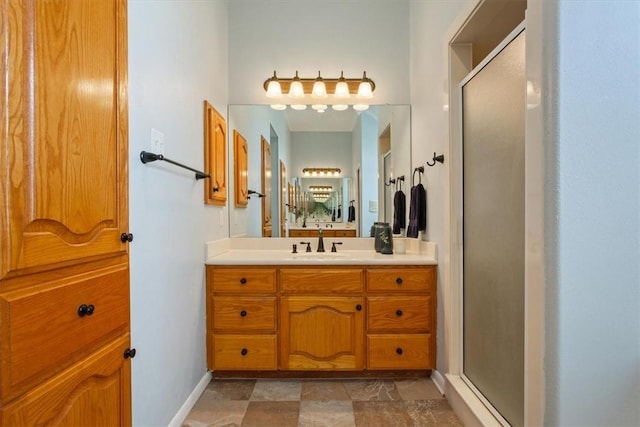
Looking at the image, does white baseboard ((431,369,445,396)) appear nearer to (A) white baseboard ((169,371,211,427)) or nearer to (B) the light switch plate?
(A) white baseboard ((169,371,211,427))

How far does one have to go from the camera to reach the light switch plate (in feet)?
4.55

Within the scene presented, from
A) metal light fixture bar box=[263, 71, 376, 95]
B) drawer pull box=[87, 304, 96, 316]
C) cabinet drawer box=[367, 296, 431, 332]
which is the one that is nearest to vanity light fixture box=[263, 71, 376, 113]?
metal light fixture bar box=[263, 71, 376, 95]

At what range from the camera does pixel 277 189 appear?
2.81m

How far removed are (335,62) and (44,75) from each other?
2144 millimetres

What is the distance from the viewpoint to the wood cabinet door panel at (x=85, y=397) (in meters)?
0.75

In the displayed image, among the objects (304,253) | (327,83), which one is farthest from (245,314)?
(327,83)

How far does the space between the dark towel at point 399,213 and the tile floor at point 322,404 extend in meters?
1.02

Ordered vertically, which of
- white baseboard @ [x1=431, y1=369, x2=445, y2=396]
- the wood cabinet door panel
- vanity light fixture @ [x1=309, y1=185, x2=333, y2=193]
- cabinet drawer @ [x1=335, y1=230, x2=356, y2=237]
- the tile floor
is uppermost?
vanity light fixture @ [x1=309, y1=185, x2=333, y2=193]

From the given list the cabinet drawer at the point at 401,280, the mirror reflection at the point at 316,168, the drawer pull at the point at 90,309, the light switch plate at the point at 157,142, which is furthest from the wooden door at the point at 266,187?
the drawer pull at the point at 90,309

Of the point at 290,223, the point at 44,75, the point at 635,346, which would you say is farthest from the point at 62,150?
the point at 290,223

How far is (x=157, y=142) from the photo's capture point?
4.66 ft

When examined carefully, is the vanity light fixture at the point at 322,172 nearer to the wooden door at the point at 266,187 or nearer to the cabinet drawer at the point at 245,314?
the wooden door at the point at 266,187

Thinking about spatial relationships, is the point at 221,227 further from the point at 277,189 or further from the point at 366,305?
the point at 366,305

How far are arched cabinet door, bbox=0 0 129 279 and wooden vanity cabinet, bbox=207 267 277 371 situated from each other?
42.5 inches
